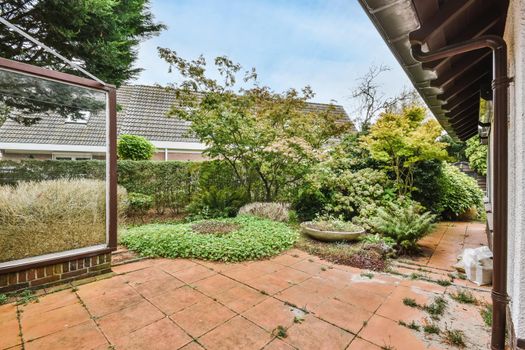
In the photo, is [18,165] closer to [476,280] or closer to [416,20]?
[416,20]

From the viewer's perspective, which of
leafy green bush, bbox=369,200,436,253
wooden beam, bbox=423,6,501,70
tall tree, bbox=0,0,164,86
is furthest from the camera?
tall tree, bbox=0,0,164,86

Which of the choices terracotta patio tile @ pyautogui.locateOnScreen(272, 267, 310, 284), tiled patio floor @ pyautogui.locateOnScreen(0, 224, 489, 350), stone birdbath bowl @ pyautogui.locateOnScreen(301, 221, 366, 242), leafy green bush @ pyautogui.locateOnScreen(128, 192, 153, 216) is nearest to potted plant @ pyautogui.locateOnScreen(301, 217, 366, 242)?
stone birdbath bowl @ pyautogui.locateOnScreen(301, 221, 366, 242)

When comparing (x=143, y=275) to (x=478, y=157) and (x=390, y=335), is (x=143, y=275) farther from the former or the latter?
(x=478, y=157)

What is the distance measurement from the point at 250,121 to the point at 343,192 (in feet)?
A: 11.6

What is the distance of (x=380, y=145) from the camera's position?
7.41 m

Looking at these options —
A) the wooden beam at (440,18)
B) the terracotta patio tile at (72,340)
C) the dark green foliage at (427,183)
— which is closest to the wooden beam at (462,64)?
the wooden beam at (440,18)

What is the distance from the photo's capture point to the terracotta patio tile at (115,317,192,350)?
2.21 meters

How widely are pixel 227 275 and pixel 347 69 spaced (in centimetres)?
1424

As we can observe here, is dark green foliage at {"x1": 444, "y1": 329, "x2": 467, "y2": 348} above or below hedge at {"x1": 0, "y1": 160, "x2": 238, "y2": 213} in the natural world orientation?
below

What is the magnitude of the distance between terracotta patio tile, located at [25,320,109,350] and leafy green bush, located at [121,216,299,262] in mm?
2097

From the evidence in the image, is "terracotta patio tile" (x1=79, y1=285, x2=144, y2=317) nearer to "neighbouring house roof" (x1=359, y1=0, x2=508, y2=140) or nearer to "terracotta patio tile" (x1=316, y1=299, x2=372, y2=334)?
"terracotta patio tile" (x1=316, y1=299, x2=372, y2=334)

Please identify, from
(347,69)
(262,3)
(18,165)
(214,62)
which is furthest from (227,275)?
(347,69)

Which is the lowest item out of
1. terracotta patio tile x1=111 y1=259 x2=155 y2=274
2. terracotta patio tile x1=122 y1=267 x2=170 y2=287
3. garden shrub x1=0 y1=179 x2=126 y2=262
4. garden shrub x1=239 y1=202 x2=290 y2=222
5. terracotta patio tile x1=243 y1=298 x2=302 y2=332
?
terracotta patio tile x1=243 y1=298 x2=302 y2=332

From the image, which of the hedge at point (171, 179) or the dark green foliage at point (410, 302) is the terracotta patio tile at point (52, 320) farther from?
the hedge at point (171, 179)
